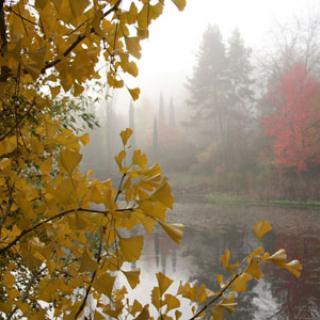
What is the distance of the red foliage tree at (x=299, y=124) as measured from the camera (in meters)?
14.8

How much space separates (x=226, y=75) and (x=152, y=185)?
23.5 meters

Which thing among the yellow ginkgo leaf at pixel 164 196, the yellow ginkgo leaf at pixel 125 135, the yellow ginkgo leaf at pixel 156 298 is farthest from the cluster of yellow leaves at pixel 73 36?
the yellow ginkgo leaf at pixel 156 298

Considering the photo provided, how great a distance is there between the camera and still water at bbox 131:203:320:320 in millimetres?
5184

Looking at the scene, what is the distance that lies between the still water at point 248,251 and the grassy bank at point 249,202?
2.95ft

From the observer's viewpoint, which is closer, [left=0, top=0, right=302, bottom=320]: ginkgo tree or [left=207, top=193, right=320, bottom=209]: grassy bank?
[left=0, top=0, right=302, bottom=320]: ginkgo tree

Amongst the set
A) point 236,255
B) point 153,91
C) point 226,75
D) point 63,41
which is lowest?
point 236,255

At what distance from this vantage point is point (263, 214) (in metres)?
11.8

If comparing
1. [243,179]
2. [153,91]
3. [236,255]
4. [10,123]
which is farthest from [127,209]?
[153,91]

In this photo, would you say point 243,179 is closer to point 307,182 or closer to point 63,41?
point 307,182

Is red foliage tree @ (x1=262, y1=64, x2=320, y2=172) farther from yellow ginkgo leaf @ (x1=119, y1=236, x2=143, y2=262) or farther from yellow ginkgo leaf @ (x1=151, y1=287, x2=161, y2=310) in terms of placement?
yellow ginkgo leaf @ (x1=119, y1=236, x2=143, y2=262)

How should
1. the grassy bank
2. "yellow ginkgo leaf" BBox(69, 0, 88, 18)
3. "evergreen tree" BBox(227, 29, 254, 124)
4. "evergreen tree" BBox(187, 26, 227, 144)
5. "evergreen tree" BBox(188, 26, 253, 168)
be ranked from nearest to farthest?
"yellow ginkgo leaf" BBox(69, 0, 88, 18), the grassy bank, "evergreen tree" BBox(188, 26, 253, 168), "evergreen tree" BBox(227, 29, 254, 124), "evergreen tree" BBox(187, 26, 227, 144)

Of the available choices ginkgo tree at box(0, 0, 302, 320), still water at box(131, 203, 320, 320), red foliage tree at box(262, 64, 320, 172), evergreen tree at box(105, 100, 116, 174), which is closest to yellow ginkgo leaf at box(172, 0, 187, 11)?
ginkgo tree at box(0, 0, 302, 320)

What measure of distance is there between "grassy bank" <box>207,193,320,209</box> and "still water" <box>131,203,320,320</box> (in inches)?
35.4

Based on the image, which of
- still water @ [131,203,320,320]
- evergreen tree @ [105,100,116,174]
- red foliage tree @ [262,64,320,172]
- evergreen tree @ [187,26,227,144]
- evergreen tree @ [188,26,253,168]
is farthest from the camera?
evergreen tree @ [105,100,116,174]
